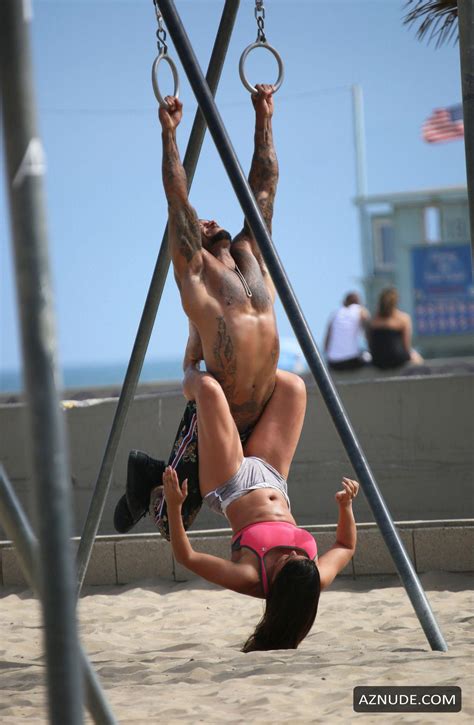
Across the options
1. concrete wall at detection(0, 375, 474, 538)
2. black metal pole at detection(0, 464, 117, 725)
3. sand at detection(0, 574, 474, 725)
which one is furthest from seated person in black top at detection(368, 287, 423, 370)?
black metal pole at detection(0, 464, 117, 725)

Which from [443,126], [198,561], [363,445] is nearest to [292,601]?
[198,561]

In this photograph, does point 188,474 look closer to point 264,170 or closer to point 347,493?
point 347,493

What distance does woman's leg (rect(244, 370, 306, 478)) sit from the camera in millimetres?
4301

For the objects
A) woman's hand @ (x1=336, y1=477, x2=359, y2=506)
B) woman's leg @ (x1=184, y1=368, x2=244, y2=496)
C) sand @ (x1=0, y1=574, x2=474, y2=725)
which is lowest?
sand @ (x1=0, y1=574, x2=474, y2=725)

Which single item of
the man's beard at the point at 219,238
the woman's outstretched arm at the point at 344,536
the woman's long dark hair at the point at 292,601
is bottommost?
the woman's long dark hair at the point at 292,601

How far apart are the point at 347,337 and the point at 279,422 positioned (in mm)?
7180

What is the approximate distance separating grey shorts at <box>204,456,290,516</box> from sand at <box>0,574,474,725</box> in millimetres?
590

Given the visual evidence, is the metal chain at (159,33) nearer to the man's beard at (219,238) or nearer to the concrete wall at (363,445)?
the man's beard at (219,238)

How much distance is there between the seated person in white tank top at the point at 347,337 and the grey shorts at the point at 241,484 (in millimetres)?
7256

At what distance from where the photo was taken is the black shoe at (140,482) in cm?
444

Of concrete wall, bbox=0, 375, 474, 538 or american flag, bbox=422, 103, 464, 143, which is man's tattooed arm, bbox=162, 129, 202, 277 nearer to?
concrete wall, bbox=0, 375, 474, 538

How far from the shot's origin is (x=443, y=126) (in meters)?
24.6

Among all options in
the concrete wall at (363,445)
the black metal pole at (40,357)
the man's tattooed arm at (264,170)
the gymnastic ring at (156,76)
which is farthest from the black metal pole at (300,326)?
the concrete wall at (363,445)

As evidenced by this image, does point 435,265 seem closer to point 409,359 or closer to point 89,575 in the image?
point 409,359
